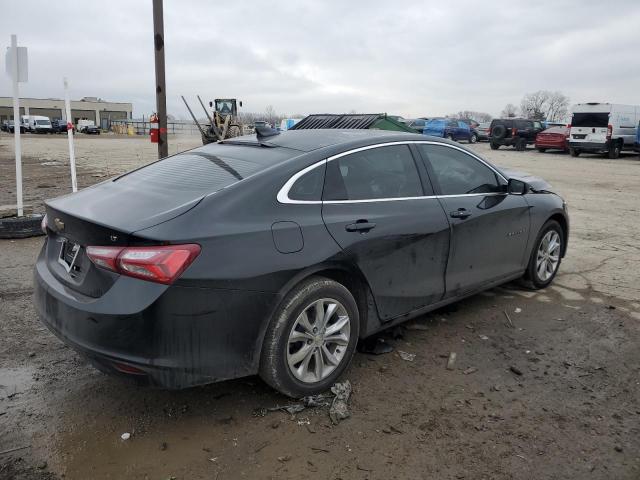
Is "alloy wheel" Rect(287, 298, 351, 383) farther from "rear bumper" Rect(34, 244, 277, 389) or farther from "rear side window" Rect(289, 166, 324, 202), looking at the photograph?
"rear side window" Rect(289, 166, 324, 202)

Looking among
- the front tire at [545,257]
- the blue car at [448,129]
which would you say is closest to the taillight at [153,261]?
the front tire at [545,257]

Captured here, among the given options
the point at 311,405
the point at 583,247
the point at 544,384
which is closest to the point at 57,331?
the point at 311,405

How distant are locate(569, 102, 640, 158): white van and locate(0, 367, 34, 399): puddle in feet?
82.2

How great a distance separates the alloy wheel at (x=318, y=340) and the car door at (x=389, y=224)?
34 centimetres

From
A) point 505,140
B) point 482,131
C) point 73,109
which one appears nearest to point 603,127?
point 505,140

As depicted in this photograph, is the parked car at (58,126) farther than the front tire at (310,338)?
Yes

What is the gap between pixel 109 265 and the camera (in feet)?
8.98

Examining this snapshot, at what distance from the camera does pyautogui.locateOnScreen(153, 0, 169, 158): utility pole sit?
31.7 ft

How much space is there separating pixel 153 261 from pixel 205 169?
3.47ft

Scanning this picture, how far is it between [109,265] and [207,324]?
1.91 ft

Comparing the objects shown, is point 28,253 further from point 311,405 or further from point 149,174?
point 311,405

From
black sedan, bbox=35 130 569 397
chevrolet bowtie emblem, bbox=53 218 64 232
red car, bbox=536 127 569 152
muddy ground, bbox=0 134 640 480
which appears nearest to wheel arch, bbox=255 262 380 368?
black sedan, bbox=35 130 569 397

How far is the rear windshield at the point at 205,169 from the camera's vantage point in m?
3.26

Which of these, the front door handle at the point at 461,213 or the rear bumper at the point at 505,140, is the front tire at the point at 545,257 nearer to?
the front door handle at the point at 461,213
